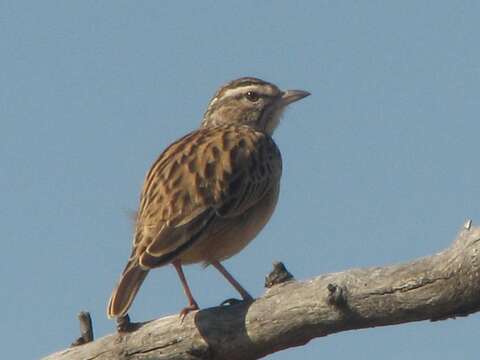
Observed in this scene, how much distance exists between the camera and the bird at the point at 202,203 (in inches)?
425

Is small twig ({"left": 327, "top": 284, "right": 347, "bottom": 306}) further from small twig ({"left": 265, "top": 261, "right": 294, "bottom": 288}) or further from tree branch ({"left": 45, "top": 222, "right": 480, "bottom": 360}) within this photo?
small twig ({"left": 265, "top": 261, "right": 294, "bottom": 288})

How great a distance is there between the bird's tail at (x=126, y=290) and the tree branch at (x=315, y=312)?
24cm

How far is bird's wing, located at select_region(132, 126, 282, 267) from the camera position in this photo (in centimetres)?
1114

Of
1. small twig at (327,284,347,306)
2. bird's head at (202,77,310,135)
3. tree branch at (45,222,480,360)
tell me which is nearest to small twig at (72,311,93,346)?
tree branch at (45,222,480,360)

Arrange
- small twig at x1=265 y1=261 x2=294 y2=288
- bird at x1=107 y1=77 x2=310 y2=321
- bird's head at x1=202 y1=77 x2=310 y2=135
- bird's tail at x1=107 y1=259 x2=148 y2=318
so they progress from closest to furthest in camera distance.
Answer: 1. small twig at x1=265 y1=261 x2=294 y2=288
2. bird's tail at x1=107 y1=259 x2=148 y2=318
3. bird at x1=107 y1=77 x2=310 y2=321
4. bird's head at x1=202 y1=77 x2=310 y2=135

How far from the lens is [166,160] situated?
42.3ft

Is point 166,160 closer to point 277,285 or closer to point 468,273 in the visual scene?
point 277,285

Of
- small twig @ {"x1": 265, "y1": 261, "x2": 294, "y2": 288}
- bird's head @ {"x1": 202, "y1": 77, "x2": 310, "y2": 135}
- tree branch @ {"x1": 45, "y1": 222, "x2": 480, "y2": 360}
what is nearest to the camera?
tree branch @ {"x1": 45, "y1": 222, "x2": 480, "y2": 360}

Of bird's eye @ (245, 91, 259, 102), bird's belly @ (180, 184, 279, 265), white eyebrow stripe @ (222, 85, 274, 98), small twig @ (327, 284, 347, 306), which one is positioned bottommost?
small twig @ (327, 284, 347, 306)

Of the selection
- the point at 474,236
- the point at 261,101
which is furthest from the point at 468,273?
the point at 261,101

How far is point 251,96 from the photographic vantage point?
1561cm

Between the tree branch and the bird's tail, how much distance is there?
24 centimetres

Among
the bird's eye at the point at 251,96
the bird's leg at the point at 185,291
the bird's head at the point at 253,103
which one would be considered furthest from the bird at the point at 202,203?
the bird's eye at the point at 251,96

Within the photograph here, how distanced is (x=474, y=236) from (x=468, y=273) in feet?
0.93
